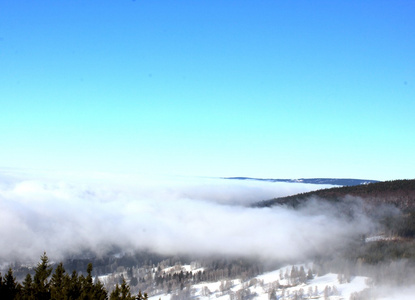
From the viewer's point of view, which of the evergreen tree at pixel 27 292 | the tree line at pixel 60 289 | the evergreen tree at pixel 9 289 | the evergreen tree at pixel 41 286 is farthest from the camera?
the evergreen tree at pixel 9 289

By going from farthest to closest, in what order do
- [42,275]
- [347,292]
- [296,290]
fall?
1. [296,290]
2. [347,292]
3. [42,275]

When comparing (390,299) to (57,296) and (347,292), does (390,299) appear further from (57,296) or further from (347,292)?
(57,296)

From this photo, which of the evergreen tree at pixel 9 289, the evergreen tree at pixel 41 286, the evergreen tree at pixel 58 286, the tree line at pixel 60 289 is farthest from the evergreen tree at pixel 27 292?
the evergreen tree at pixel 58 286

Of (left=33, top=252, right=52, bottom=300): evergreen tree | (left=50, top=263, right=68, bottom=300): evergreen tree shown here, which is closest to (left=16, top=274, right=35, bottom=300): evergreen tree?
(left=33, top=252, right=52, bottom=300): evergreen tree

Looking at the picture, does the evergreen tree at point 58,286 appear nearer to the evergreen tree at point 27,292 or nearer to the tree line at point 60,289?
the tree line at point 60,289

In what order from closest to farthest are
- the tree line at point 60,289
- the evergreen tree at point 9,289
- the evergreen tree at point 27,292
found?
the tree line at point 60,289 → the evergreen tree at point 27,292 → the evergreen tree at point 9,289

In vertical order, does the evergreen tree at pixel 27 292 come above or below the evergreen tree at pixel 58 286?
below

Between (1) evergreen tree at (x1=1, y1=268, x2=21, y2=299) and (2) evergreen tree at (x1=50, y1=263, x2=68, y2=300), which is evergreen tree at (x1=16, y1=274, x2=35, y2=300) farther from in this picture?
(2) evergreen tree at (x1=50, y1=263, x2=68, y2=300)

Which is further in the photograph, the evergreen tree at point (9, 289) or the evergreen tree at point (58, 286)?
the evergreen tree at point (9, 289)

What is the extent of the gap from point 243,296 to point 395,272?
79.1 metres

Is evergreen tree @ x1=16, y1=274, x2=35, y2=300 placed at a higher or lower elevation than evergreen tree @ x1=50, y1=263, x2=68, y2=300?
lower

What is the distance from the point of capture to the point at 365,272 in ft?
655

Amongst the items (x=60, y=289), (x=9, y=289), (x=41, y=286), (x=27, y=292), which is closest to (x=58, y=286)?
(x=60, y=289)

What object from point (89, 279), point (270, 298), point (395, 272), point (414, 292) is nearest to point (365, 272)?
point (395, 272)
